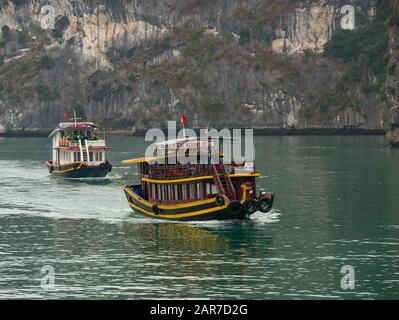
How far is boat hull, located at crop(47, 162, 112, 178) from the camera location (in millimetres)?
107500

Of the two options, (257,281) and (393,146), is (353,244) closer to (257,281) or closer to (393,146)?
(257,281)

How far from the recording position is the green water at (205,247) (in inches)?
1880

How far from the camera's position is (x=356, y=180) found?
9838 centimetres

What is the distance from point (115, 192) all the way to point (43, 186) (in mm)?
12260

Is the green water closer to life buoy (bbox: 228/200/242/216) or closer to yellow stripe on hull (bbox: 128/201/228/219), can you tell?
yellow stripe on hull (bbox: 128/201/228/219)

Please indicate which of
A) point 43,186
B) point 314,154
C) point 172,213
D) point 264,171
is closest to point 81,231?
point 172,213


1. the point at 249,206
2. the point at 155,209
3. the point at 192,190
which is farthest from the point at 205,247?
the point at 155,209

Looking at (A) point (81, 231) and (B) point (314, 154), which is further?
(B) point (314, 154)

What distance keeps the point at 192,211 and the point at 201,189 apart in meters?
1.61

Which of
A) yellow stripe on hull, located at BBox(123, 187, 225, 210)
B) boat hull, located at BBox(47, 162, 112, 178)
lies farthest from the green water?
boat hull, located at BBox(47, 162, 112, 178)

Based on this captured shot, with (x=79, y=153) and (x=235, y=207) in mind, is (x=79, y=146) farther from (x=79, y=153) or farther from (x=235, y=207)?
(x=235, y=207)

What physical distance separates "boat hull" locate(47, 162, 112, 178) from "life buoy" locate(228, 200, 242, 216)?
44445 mm

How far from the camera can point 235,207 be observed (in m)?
64.2
